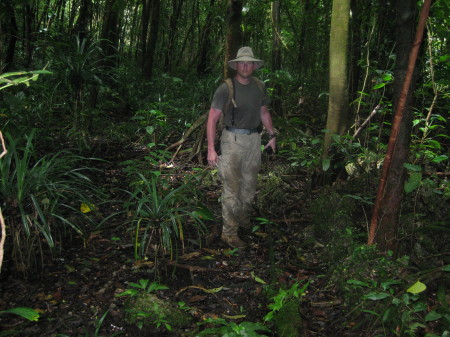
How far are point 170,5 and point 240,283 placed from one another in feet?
44.8

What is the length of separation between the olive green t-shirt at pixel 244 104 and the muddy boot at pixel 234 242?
1.12 meters

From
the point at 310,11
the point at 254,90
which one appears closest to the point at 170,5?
the point at 310,11

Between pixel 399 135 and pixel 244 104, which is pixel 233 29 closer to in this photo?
pixel 244 104

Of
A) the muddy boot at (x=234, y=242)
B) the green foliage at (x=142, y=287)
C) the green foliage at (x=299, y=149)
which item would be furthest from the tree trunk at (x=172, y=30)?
the green foliage at (x=142, y=287)

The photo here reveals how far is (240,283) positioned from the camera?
3445 millimetres

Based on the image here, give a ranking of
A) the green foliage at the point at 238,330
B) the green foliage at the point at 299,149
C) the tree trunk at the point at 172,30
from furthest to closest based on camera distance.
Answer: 1. the tree trunk at the point at 172,30
2. the green foliage at the point at 299,149
3. the green foliage at the point at 238,330

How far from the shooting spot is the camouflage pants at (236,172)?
4098mm

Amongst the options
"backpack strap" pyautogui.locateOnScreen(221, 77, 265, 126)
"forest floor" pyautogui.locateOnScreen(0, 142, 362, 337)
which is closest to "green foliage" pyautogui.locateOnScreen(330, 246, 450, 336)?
"forest floor" pyautogui.locateOnScreen(0, 142, 362, 337)

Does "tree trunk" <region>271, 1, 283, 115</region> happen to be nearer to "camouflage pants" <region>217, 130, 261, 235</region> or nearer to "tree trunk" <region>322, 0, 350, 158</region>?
"tree trunk" <region>322, 0, 350, 158</region>

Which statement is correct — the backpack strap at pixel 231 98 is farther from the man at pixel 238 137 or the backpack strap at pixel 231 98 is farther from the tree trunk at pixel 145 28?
the tree trunk at pixel 145 28

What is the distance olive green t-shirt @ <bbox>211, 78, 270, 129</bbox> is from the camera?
3955 mm

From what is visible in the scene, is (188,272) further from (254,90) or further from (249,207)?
(254,90)

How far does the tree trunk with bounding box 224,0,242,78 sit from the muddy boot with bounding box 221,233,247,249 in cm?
238

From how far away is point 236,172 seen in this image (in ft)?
13.7
